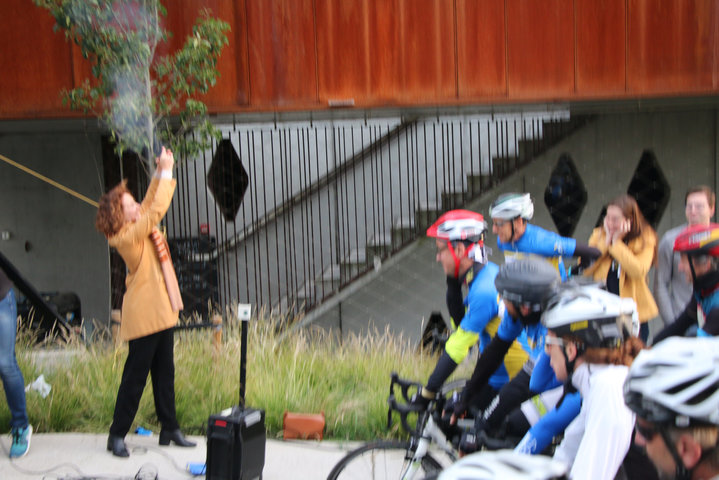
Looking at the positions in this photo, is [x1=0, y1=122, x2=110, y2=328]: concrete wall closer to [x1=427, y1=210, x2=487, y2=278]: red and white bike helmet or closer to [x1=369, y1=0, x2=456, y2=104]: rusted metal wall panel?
[x1=369, y1=0, x2=456, y2=104]: rusted metal wall panel

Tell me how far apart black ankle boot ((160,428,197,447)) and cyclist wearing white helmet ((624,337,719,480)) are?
12.4ft

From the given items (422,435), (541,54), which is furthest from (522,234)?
(541,54)

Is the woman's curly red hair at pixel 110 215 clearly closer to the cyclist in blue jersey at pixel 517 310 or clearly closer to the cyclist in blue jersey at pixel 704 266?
the cyclist in blue jersey at pixel 517 310

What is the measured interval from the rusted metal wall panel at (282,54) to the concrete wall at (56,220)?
3.72 m

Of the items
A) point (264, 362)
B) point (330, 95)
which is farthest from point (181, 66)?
point (264, 362)

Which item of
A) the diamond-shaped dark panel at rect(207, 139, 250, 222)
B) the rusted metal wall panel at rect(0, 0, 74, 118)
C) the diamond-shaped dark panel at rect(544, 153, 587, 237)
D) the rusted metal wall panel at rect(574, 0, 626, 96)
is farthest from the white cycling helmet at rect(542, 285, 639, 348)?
the diamond-shaped dark panel at rect(207, 139, 250, 222)

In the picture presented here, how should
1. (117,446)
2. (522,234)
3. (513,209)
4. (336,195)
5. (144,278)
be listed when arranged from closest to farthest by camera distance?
1. (513,209)
2. (522,234)
3. (144,278)
4. (117,446)
5. (336,195)

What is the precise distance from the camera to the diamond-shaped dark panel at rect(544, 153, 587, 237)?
9.79m

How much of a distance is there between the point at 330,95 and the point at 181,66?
6.67 feet

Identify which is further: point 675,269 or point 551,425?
point 675,269

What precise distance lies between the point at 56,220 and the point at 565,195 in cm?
754

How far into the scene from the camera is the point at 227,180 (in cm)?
1039

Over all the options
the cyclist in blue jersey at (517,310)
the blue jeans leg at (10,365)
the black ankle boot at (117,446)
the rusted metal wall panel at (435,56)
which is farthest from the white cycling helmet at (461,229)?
the rusted metal wall panel at (435,56)

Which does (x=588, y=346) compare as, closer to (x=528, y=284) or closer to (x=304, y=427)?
(x=528, y=284)
